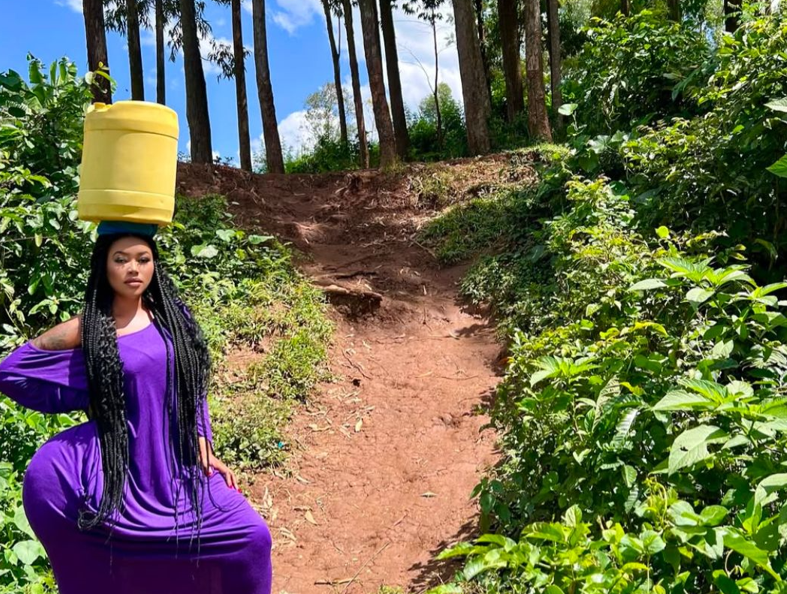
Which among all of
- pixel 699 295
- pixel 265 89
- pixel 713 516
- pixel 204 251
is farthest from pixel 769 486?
pixel 265 89

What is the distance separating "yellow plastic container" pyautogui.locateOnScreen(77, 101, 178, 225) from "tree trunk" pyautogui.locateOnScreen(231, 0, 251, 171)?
13185 millimetres

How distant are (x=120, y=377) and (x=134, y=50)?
14.5m

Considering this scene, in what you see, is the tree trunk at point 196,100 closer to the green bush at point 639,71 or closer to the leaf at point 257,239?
the leaf at point 257,239

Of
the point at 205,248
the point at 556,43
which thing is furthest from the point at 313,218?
the point at 556,43

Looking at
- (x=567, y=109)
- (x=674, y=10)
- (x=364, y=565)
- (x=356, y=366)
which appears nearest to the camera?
(x=364, y=565)

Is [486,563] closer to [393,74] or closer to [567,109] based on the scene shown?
[567,109]

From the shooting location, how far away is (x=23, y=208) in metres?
4.37

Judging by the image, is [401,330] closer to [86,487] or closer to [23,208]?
[23,208]

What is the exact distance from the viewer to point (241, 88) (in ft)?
50.2

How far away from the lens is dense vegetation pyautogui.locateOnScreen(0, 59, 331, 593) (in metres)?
4.20

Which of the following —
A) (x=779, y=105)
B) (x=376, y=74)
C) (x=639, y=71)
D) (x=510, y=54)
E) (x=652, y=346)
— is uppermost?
(x=510, y=54)

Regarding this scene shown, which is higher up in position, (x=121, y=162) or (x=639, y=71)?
(x=639, y=71)

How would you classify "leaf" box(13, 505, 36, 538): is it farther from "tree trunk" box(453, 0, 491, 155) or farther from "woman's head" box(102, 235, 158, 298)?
"tree trunk" box(453, 0, 491, 155)

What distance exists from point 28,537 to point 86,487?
1412mm
